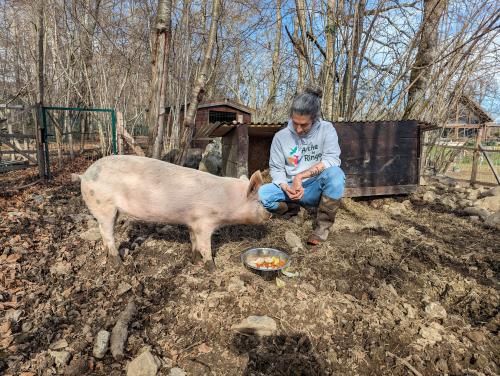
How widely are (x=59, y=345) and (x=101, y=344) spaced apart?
31 centimetres

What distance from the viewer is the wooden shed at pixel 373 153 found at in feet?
17.8

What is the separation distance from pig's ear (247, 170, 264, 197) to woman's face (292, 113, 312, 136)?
590mm

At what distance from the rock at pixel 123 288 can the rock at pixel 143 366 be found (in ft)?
3.00

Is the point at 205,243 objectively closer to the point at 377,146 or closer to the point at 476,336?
the point at 476,336

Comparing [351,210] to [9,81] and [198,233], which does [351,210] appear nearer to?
[198,233]

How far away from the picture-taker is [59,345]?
2.17 meters

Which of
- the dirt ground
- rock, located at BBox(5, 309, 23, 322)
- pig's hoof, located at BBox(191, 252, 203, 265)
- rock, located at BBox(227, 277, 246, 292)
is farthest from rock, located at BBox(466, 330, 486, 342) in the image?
rock, located at BBox(5, 309, 23, 322)

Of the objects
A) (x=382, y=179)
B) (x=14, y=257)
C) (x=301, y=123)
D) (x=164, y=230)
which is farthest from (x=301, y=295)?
(x=382, y=179)

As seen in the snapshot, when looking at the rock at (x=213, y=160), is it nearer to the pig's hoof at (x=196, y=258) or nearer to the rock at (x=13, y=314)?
the pig's hoof at (x=196, y=258)

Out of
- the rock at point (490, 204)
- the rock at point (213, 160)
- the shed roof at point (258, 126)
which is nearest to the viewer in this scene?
the shed roof at point (258, 126)

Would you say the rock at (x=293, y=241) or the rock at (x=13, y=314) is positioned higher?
the rock at (x=293, y=241)

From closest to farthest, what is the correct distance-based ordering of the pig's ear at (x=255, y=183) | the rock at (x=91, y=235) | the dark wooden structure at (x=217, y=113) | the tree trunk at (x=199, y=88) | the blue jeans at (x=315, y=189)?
the pig's ear at (x=255, y=183) → the blue jeans at (x=315, y=189) → the rock at (x=91, y=235) → the tree trunk at (x=199, y=88) → the dark wooden structure at (x=217, y=113)

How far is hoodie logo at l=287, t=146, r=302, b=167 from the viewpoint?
3400mm

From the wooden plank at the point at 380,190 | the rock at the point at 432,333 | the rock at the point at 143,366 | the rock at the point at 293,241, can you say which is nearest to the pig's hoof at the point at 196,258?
the rock at the point at 293,241
